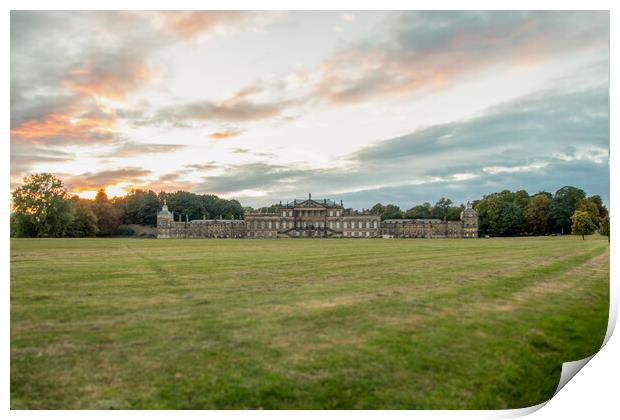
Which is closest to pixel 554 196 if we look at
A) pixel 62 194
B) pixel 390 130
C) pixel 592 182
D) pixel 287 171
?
pixel 592 182

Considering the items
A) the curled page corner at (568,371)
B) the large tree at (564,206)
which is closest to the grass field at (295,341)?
the curled page corner at (568,371)

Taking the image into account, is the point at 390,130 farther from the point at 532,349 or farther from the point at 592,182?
the point at 532,349

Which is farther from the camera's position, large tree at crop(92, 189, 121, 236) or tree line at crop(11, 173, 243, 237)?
large tree at crop(92, 189, 121, 236)


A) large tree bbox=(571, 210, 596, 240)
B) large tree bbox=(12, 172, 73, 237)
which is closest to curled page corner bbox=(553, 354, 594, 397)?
large tree bbox=(571, 210, 596, 240)

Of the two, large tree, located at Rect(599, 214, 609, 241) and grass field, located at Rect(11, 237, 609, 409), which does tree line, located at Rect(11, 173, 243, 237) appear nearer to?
grass field, located at Rect(11, 237, 609, 409)

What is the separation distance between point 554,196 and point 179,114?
1468cm

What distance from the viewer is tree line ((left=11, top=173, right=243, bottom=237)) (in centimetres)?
1675

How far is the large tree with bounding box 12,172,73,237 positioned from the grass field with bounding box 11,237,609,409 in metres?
3.78

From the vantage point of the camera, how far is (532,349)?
8.95m

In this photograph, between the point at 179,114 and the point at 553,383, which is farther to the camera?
the point at 179,114

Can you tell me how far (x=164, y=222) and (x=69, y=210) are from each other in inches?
532

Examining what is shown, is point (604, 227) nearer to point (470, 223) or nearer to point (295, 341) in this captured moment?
point (295, 341)

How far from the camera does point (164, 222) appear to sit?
1314 inches

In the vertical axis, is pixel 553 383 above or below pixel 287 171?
below
